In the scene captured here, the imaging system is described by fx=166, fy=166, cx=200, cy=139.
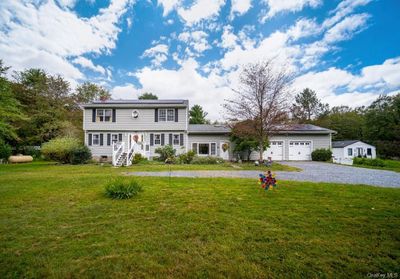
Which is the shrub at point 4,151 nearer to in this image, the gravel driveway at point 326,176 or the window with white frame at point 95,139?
the window with white frame at point 95,139

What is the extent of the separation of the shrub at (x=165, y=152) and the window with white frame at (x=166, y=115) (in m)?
3.00

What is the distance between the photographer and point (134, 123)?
55.7 feet

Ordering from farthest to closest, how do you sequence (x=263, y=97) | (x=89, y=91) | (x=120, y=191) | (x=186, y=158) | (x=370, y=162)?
1. (x=89, y=91)
2. (x=370, y=162)
3. (x=186, y=158)
4. (x=263, y=97)
5. (x=120, y=191)

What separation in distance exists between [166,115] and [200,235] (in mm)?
15152

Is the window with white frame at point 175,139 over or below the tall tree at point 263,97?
below

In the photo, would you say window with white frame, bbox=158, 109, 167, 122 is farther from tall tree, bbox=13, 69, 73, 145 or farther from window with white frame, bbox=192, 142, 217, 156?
tall tree, bbox=13, 69, 73, 145

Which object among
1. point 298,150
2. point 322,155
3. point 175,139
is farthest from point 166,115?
point 322,155

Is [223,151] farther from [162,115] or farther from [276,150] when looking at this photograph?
[162,115]

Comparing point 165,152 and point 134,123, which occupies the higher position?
point 134,123

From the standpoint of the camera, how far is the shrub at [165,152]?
50.3ft

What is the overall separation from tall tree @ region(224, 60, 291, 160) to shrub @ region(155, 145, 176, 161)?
703 cm

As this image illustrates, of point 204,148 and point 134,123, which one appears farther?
point 204,148

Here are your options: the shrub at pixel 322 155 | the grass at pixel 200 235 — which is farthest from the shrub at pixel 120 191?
the shrub at pixel 322 155

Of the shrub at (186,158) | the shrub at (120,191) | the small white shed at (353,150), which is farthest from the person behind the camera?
the small white shed at (353,150)
